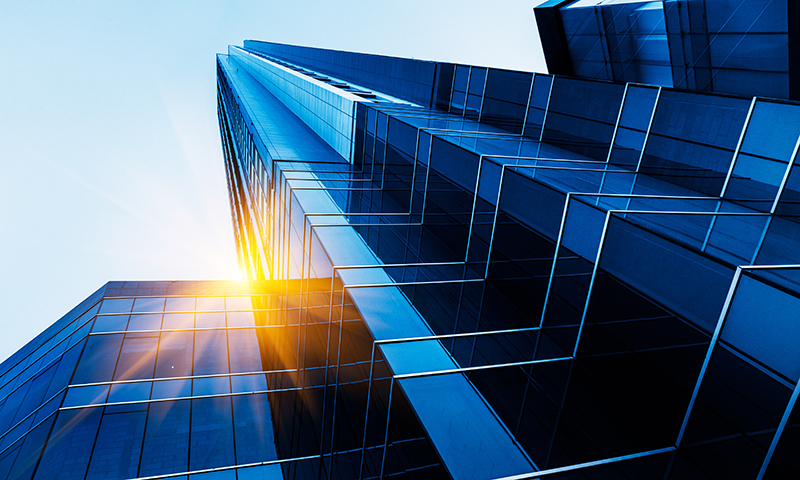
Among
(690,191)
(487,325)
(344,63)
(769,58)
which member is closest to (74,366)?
Answer: (487,325)

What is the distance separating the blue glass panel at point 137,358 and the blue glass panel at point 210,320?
184 centimetres

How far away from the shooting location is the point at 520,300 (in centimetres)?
1173

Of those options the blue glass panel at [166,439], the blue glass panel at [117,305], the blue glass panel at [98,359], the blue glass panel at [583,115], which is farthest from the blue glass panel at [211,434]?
the blue glass panel at [583,115]

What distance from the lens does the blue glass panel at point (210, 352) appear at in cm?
1702

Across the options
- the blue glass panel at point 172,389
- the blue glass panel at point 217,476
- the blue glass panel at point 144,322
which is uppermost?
the blue glass panel at point 144,322

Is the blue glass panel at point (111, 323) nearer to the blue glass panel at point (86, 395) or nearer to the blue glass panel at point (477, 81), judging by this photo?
the blue glass panel at point (86, 395)

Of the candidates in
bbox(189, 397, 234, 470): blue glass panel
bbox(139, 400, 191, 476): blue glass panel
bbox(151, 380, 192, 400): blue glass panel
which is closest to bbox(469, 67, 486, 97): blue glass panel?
bbox(189, 397, 234, 470): blue glass panel

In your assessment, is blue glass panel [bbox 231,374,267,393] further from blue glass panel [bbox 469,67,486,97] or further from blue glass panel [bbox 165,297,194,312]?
blue glass panel [bbox 469,67,486,97]

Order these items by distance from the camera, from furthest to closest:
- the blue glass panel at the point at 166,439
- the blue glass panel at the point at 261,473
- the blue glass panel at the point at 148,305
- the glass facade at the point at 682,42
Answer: the blue glass panel at the point at 148,305
the glass facade at the point at 682,42
the blue glass panel at the point at 261,473
the blue glass panel at the point at 166,439

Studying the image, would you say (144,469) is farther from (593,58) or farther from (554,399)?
(593,58)

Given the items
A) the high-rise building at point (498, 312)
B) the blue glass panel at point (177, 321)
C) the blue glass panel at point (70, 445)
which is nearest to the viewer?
the high-rise building at point (498, 312)

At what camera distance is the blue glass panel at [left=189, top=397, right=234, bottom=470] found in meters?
13.4

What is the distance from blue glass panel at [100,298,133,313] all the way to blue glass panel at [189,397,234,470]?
6351 millimetres

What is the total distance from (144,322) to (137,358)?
2188 millimetres
